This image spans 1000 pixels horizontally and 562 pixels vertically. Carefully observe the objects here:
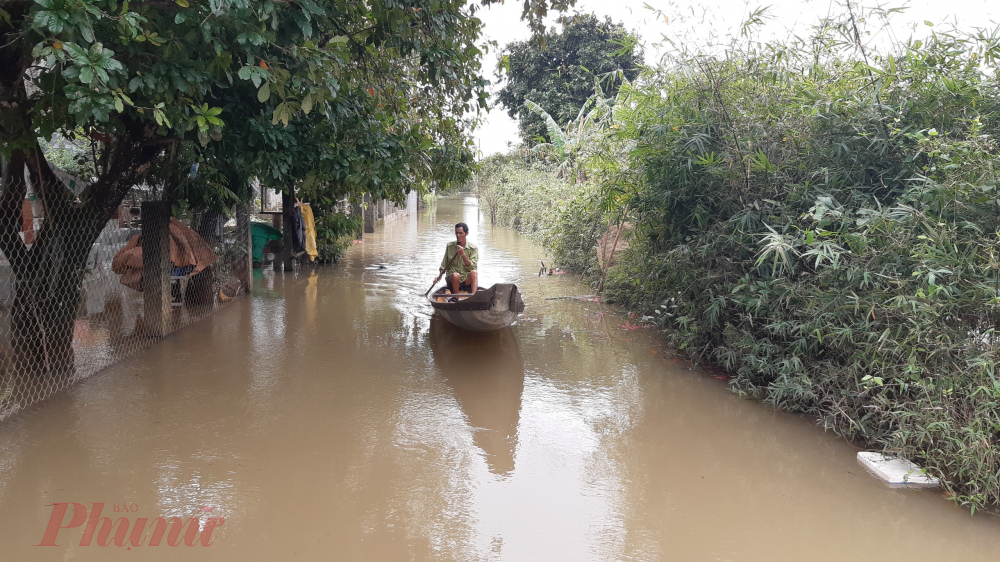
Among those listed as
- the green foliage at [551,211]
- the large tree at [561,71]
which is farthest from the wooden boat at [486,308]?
the large tree at [561,71]

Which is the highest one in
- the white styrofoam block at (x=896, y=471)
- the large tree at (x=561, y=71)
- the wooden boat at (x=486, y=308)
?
the large tree at (x=561, y=71)

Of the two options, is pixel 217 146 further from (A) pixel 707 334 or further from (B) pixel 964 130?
(B) pixel 964 130

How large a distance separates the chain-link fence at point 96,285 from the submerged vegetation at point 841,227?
17.7 feet

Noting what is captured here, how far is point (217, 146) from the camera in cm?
530

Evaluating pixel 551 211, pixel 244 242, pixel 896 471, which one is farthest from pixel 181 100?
pixel 551 211

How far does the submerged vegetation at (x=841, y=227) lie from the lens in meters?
4.07

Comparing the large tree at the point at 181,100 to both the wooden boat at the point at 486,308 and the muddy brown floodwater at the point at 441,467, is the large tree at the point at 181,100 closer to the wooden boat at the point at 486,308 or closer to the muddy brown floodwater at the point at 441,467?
the muddy brown floodwater at the point at 441,467

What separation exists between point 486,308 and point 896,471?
389 cm

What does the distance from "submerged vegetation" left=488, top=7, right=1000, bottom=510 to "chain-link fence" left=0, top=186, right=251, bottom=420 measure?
5.41m

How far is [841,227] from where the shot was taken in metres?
4.67

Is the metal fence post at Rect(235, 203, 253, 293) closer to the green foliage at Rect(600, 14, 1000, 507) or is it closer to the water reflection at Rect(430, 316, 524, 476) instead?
the water reflection at Rect(430, 316, 524, 476)

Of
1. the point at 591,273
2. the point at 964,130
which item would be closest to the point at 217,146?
the point at 964,130

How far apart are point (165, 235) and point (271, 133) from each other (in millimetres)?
2911

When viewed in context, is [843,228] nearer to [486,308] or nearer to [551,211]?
[486,308]
